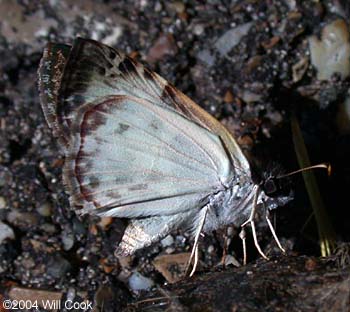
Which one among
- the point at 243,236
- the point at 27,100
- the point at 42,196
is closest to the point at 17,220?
the point at 42,196

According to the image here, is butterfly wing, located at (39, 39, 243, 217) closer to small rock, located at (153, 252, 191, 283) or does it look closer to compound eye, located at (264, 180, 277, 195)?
compound eye, located at (264, 180, 277, 195)

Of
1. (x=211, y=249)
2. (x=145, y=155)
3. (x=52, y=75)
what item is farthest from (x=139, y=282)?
(x=52, y=75)

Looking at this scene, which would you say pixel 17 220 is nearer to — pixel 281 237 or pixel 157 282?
pixel 157 282

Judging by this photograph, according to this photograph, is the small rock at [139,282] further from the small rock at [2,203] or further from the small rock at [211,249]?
the small rock at [2,203]

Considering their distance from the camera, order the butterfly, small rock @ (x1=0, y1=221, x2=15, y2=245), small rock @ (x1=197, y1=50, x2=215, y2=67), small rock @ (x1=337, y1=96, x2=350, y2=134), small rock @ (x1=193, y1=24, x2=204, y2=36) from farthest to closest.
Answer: small rock @ (x1=193, y1=24, x2=204, y2=36)
small rock @ (x1=197, y1=50, x2=215, y2=67)
small rock @ (x1=337, y1=96, x2=350, y2=134)
small rock @ (x1=0, y1=221, x2=15, y2=245)
the butterfly

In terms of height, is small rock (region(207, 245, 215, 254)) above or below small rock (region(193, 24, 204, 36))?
below

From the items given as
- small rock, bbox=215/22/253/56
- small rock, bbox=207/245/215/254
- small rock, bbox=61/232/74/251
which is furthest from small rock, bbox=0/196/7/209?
small rock, bbox=215/22/253/56

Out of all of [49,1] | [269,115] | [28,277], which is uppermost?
[49,1]

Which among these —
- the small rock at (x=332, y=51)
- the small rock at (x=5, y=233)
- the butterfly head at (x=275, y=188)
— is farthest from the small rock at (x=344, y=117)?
the small rock at (x=5, y=233)
